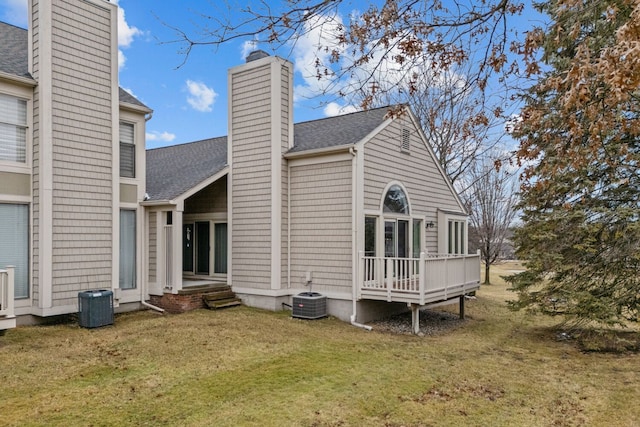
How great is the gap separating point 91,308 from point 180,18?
6.87 meters

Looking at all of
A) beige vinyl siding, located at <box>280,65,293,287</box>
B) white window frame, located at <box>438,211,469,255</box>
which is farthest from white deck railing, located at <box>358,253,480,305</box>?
white window frame, located at <box>438,211,469,255</box>

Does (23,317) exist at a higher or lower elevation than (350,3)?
lower

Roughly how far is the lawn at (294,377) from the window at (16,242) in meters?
1.05

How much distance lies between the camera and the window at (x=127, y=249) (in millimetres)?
10797

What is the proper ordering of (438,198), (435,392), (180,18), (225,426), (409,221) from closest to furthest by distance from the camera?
(180,18) → (225,426) → (435,392) → (409,221) → (438,198)

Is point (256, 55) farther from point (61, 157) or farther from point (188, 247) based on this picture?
point (188, 247)

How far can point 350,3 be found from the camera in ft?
15.1

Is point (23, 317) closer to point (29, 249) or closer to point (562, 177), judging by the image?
point (29, 249)

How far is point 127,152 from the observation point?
1103 centimetres

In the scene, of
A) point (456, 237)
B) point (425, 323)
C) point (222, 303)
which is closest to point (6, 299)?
point (222, 303)

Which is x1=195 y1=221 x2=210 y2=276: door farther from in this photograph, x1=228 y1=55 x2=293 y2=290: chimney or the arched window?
the arched window

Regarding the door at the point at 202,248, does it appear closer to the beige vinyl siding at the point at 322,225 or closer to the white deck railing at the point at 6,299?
the beige vinyl siding at the point at 322,225

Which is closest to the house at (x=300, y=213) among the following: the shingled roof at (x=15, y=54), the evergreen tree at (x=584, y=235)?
the evergreen tree at (x=584, y=235)

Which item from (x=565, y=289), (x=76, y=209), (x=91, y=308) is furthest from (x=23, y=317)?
(x=565, y=289)
